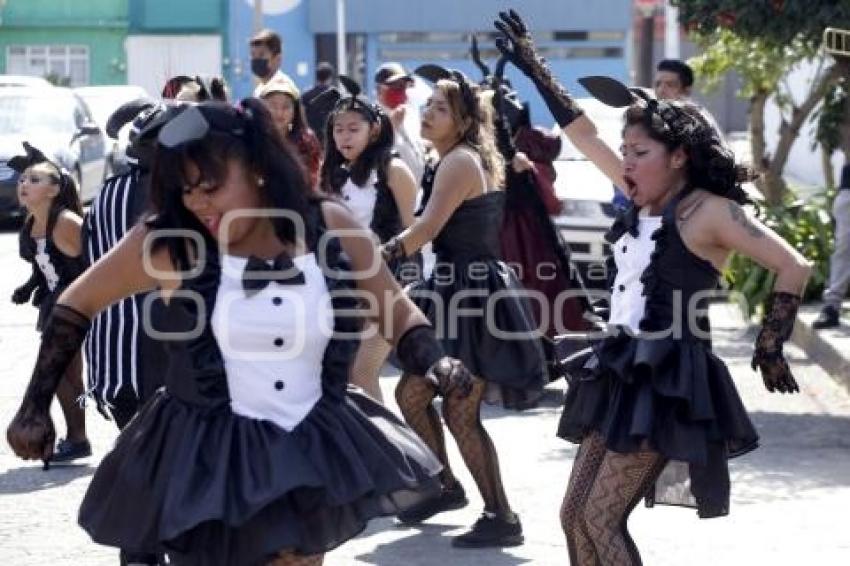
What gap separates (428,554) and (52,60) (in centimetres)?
4179

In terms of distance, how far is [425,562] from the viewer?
7.15m

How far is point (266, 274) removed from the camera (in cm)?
463

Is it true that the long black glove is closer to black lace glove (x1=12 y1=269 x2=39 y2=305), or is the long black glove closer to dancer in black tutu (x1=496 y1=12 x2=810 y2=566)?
black lace glove (x1=12 y1=269 x2=39 y2=305)

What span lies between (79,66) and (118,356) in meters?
41.9

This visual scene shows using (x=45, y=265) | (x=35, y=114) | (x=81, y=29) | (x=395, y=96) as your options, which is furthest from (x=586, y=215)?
(x=81, y=29)

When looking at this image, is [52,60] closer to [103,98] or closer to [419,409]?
[103,98]

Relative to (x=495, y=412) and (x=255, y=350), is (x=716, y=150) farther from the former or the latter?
(x=495, y=412)

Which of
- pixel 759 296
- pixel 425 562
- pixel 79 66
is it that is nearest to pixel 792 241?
pixel 759 296

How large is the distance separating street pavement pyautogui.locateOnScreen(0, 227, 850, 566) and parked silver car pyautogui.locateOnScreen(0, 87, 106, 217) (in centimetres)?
1110

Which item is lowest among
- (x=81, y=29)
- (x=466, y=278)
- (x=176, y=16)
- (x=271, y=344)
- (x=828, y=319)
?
(x=828, y=319)

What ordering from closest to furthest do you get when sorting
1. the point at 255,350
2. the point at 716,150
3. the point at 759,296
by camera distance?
the point at 255,350 < the point at 716,150 < the point at 759,296

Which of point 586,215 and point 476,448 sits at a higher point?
point 586,215

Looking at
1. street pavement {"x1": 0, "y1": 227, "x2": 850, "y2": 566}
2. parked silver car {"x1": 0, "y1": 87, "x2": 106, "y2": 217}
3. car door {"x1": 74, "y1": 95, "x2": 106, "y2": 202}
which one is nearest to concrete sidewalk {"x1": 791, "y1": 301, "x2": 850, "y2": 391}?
street pavement {"x1": 0, "y1": 227, "x2": 850, "y2": 566}

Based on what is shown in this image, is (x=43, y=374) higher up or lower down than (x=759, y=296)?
higher up
